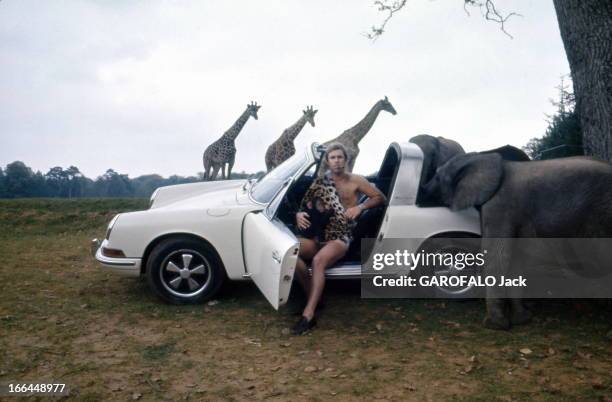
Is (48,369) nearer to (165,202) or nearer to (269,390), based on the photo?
(269,390)

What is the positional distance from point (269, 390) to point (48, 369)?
178 centimetres

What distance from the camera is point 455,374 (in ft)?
11.6

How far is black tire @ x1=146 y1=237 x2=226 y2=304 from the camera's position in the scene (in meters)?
4.82

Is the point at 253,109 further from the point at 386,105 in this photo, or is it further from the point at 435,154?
the point at 435,154

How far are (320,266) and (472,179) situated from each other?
173 centimetres

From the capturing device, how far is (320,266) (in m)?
4.45

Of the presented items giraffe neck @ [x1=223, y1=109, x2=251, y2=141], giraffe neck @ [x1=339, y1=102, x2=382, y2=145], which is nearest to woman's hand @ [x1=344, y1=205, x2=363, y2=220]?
giraffe neck @ [x1=339, y1=102, x2=382, y2=145]

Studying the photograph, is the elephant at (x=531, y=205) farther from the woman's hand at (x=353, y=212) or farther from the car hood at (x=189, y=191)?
the car hood at (x=189, y=191)

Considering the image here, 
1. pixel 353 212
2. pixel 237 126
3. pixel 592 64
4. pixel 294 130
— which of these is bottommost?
pixel 353 212

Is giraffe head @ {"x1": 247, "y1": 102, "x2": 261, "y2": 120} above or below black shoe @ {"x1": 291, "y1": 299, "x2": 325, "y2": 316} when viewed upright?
above

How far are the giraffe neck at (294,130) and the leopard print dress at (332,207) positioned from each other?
8493 mm

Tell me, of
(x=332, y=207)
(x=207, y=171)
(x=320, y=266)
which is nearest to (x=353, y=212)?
(x=332, y=207)

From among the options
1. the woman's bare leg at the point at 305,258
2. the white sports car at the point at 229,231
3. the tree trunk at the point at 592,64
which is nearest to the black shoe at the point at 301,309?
the woman's bare leg at the point at 305,258

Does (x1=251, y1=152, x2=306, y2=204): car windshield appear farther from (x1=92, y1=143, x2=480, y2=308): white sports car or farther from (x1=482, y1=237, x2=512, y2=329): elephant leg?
(x1=482, y1=237, x2=512, y2=329): elephant leg
